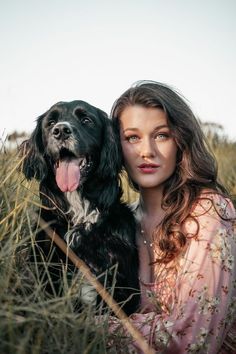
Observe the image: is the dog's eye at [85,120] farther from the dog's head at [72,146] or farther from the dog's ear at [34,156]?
the dog's ear at [34,156]

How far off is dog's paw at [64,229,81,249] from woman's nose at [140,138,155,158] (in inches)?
24.2

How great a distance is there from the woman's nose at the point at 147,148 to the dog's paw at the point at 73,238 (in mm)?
614

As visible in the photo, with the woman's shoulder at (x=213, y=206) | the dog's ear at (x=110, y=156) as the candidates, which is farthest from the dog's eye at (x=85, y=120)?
the woman's shoulder at (x=213, y=206)

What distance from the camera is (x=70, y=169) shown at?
9.34ft

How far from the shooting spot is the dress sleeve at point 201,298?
2.37 m

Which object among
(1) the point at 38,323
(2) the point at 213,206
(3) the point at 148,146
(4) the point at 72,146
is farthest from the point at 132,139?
(1) the point at 38,323

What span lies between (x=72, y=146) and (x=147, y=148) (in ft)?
1.48

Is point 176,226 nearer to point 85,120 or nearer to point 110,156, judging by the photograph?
point 110,156

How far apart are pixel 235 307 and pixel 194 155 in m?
0.95

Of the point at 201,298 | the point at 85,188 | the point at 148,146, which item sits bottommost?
the point at 201,298

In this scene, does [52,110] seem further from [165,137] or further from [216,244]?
[216,244]

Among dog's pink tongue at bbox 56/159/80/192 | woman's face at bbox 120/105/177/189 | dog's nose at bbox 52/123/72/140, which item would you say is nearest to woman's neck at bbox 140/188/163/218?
woman's face at bbox 120/105/177/189

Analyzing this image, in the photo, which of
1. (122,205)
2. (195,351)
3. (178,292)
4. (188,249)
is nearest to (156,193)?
(122,205)

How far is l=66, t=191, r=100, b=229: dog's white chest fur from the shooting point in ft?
9.57
